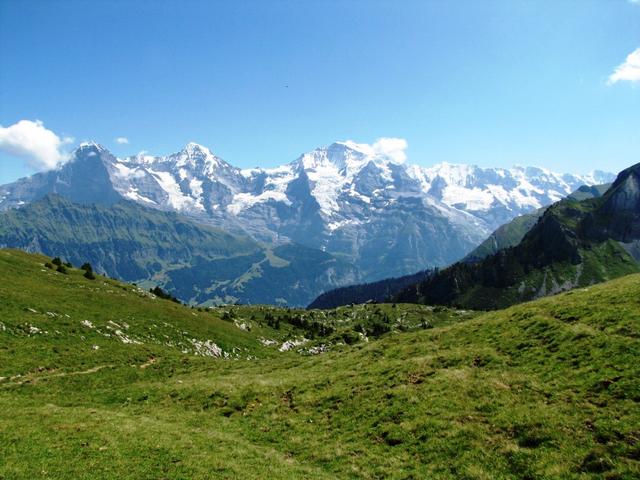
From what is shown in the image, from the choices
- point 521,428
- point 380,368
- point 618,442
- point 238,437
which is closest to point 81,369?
point 238,437

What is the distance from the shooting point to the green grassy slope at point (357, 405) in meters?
22.8

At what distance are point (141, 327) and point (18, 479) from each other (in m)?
47.9

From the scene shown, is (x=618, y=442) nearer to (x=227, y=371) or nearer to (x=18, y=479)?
(x=18, y=479)

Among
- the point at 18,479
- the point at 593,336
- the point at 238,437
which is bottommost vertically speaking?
the point at 238,437

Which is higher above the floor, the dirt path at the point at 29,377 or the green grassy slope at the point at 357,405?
the dirt path at the point at 29,377

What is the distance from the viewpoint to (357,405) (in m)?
32.1

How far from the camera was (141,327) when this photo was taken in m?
66.6

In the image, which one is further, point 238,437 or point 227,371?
point 227,371

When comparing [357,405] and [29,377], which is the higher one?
[29,377]

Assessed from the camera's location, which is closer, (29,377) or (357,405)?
(357,405)

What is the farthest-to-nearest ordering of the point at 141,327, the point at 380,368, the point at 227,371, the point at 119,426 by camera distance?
the point at 141,327
the point at 227,371
the point at 380,368
the point at 119,426

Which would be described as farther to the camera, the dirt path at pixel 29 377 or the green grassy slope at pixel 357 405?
the dirt path at pixel 29 377

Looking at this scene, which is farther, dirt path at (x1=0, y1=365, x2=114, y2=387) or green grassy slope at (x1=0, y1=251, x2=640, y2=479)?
dirt path at (x1=0, y1=365, x2=114, y2=387)

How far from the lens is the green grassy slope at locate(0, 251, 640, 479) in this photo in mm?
22781
